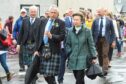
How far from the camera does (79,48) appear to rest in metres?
9.95

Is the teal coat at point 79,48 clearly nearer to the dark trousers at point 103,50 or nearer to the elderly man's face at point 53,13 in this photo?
the elderly man's face at point 53,13

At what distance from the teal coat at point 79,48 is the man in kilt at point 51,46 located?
0.67 ft

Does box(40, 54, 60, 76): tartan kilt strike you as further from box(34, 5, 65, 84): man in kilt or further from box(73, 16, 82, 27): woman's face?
box(73, 16, 82, 27): woman's face

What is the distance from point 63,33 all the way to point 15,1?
18628 millimetres

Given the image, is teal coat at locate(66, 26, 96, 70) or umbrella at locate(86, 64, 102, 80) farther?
teal coat at locate(66, 26, 96, 70)

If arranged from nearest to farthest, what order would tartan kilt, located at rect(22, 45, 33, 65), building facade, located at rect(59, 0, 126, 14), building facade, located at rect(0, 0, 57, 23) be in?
tartan kilt, located at rect(22, 45, 33, 65), building facade, located at rect(0, 0, 57, 23), building facade, located at rect(59, 0, 126, 14)

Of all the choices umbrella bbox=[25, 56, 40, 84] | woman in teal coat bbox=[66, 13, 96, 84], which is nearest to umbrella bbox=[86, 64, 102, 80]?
woman in teal coat bbox=[66, 13, 96, 84]

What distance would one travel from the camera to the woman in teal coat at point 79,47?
993 cm

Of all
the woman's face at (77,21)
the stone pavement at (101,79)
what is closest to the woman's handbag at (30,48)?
the stone pavement at (101,79)

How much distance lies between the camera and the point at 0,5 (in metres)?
28.2

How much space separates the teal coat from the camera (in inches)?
391

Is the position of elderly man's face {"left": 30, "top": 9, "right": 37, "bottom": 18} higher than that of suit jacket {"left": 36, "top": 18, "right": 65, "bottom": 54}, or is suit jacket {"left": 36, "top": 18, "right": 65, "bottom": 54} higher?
elderly man's face {"left": 30, "top": 9, "right": 37, "bottom": 18}

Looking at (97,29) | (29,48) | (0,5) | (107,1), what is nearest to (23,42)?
(29,48)

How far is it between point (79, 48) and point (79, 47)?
0.02 metres
